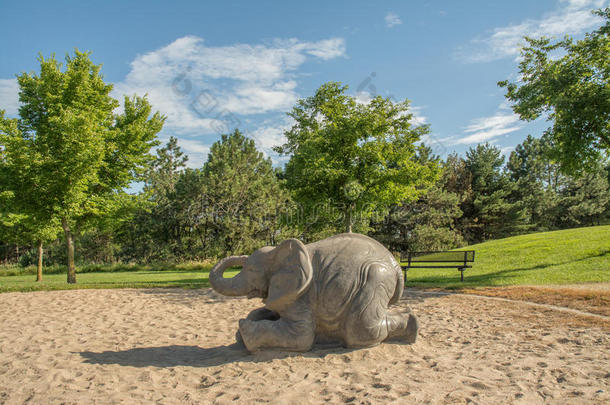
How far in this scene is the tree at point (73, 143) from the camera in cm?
1422

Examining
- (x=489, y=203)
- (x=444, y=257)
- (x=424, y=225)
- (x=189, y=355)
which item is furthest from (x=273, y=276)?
(x=489, y=203)

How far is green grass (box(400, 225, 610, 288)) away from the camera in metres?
13.8

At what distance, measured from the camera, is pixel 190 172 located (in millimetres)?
34281

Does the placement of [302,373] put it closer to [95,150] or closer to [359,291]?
[359,291]

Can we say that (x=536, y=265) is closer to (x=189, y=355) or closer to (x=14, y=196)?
(x=189, y=355)

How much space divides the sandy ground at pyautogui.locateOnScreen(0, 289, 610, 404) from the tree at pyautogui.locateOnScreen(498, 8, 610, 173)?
8172 millimetres

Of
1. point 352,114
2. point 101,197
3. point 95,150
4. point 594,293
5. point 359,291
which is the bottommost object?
point 594,293

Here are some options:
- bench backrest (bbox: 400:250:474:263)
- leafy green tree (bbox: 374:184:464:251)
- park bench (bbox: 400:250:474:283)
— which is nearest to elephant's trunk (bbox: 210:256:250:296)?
park bench (bbox: 400:250:474:283)

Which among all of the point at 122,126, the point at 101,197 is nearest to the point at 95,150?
the point at 101,197

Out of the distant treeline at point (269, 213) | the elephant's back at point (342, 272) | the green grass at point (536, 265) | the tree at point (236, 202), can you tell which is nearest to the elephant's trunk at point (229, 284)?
the elephant's back at point (342, 272)

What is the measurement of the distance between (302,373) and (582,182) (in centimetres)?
5573

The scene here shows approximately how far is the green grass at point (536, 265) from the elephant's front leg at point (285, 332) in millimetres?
9052

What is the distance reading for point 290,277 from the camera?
502cm

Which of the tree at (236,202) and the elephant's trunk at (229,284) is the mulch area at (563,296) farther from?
the tree at (236,202)
